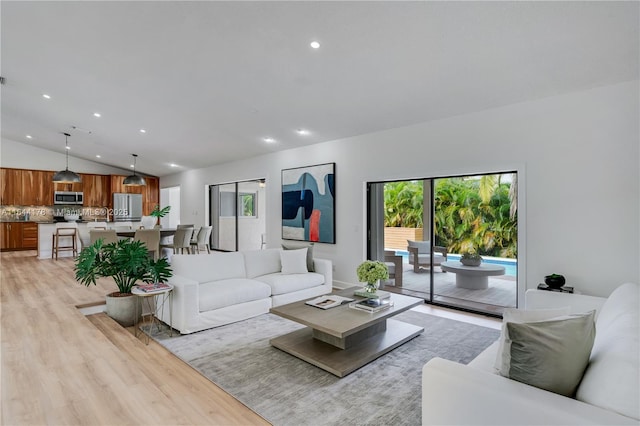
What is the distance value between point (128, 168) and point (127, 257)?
9.77 meters

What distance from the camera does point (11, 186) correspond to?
1012 centimetres

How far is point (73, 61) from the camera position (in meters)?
4.41

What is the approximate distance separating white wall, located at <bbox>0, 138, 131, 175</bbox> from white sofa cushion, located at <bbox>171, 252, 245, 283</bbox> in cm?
974

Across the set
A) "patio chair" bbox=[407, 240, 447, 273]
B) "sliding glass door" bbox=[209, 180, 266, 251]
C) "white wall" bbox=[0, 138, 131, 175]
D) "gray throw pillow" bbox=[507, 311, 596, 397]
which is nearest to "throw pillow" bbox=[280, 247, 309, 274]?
"patio chair" bbox=[407, 240, 447, 273]

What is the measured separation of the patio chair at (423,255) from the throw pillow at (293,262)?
5.46ft

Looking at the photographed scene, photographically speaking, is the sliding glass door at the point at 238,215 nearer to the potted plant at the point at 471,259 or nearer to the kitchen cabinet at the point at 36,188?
the kitchen cabinet at the point at 36,188

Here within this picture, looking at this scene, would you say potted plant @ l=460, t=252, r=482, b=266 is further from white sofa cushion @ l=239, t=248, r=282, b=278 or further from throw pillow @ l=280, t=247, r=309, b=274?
white sofa cushion @ l=239, t=248, r=282, b=278

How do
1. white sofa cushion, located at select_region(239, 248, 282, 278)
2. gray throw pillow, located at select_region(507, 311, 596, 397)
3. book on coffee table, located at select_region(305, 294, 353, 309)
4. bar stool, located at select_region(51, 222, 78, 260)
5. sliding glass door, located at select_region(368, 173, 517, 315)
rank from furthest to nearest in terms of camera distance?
bar stool, located at select_region(51, 222, 78, 260)
white sofa cushion, located at select_region(239, 248, 282, 278)
sliding glass door, located at select_region(368, 173, 517, 315)
book on coffee table, located at select_region(305, 294, 353, 309)
gray throw pillow, located at select_region(507, 311, 596, 397)

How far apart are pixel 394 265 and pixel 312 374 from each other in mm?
3000

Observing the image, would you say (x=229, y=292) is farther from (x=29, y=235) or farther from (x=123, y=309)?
(x=29, y=235)

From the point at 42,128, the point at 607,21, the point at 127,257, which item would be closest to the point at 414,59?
the point at 607,21

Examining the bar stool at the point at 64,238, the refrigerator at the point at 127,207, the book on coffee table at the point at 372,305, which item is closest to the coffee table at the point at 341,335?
the book on coffee table at the point at 372,305

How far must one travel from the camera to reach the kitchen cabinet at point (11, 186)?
1001cm

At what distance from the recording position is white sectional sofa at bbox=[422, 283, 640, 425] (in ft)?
3.90
